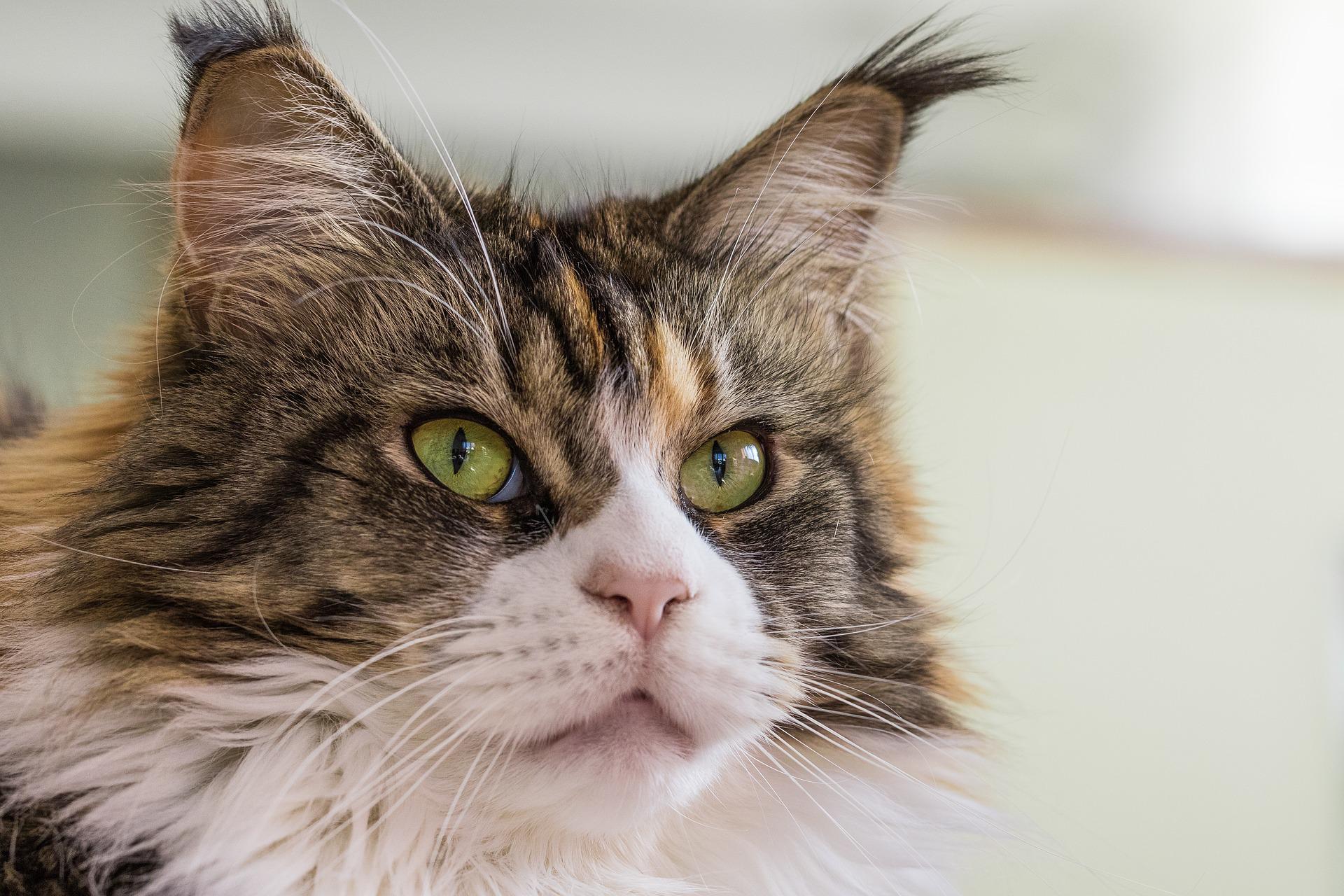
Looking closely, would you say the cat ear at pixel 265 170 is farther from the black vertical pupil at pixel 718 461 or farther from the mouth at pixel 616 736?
the mouth at pixel 616 736

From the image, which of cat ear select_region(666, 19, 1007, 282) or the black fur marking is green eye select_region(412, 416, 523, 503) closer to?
cat ear select_region(666, 19, 1007, 282)

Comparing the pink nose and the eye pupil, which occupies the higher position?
the eye pupil

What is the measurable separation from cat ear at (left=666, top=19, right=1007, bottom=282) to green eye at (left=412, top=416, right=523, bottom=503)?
410mm

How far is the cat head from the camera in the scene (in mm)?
759

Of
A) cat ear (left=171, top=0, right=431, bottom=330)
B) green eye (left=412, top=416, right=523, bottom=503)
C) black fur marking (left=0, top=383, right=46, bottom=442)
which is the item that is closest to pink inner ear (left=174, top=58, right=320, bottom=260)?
cat ear (left=171, top=0, right=431, bottom=330)

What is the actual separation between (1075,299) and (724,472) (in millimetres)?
1228

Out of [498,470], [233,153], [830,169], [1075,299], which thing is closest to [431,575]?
[498,470]

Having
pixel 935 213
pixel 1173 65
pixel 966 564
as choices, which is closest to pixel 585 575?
pixel 935 213

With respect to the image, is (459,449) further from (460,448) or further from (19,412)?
(19,412)

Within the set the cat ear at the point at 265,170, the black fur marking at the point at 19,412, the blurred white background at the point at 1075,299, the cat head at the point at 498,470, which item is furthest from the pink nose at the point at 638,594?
the black fur marking at the point at 19,412

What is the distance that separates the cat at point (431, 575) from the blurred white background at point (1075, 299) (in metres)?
0.28

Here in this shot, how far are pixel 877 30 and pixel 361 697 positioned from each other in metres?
1.46

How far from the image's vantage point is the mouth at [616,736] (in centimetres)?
76

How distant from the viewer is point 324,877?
0.79 metres
